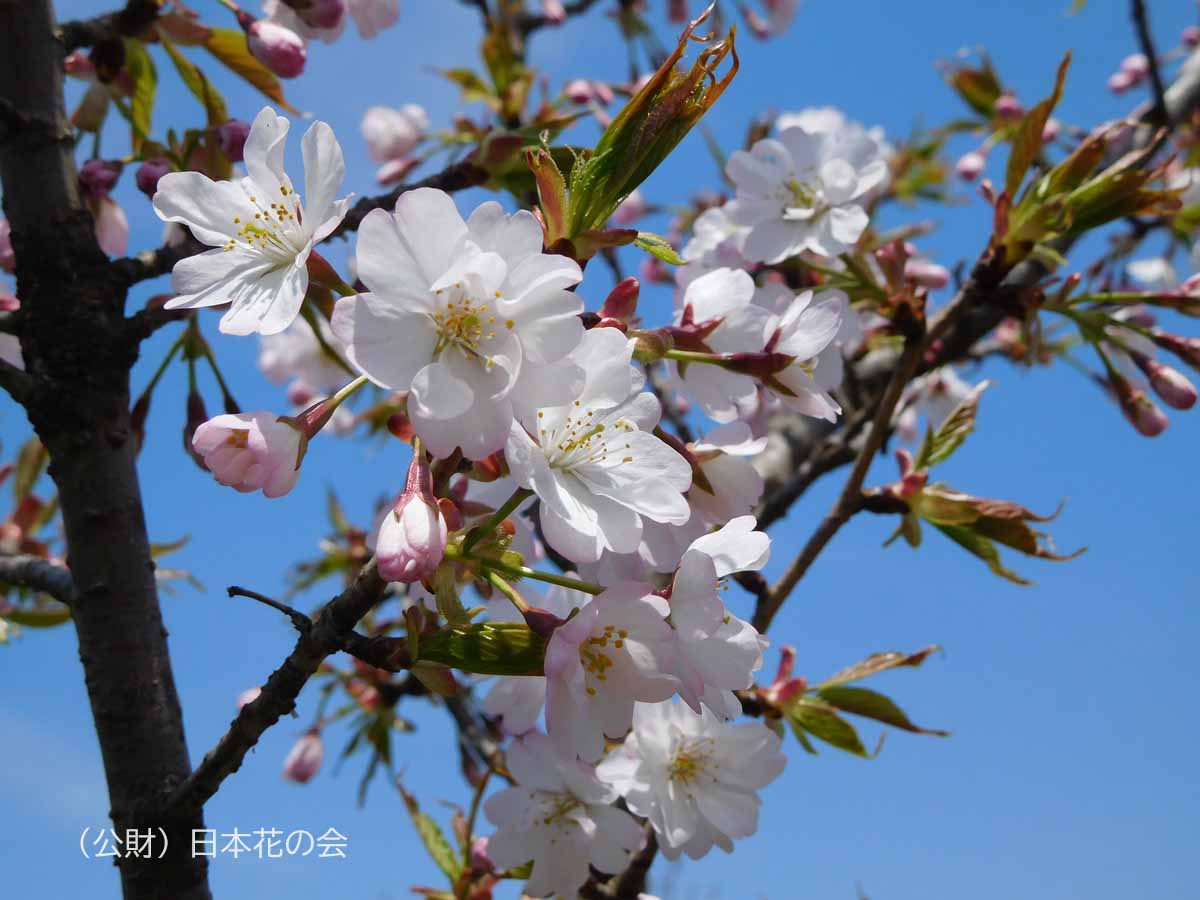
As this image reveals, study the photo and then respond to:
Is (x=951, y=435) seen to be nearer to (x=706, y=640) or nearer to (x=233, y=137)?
(x=706, y=640)

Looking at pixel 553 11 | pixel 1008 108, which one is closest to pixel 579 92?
pixel 553 11

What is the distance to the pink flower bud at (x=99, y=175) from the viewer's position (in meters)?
1.53

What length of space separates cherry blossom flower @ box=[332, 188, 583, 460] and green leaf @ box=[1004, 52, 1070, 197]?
0.96 m

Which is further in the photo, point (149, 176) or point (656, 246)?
point (149, 176)

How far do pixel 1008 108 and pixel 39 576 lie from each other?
2637mm

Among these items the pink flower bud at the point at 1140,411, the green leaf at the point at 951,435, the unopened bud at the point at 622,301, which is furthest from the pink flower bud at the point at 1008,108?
the unopened bud at the point at 622,301

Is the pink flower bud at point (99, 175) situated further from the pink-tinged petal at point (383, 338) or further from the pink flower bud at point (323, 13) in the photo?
the pink-tinged petal at point (383, 338)

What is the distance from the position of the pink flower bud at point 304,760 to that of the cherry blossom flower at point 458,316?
205 cm

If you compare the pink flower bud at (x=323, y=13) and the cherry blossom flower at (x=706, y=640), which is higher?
the pink flower bud at (x=323, y=13)

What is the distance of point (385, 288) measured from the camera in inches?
31.7

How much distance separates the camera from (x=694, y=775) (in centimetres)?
127

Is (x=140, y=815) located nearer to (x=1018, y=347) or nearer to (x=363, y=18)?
(x=363, y=18)

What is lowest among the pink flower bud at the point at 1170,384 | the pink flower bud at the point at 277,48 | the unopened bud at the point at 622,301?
the unopened bud at the point at 622,301

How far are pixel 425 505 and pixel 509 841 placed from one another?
66 cm
